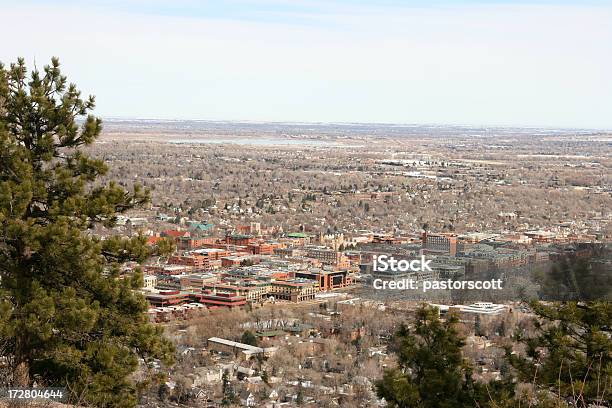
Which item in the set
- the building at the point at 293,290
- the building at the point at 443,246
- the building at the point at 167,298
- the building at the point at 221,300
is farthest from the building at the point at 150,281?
the building at the point at 443,246

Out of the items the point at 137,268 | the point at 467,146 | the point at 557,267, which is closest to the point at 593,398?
the point at 557,267

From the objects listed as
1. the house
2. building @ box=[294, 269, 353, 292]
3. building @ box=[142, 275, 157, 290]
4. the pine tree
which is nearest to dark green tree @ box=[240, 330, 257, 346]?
the house

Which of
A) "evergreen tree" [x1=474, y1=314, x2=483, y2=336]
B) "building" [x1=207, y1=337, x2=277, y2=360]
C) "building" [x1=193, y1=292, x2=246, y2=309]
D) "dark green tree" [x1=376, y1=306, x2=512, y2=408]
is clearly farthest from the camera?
"building" [x1=193, y1=292, x2=246, y2=309]

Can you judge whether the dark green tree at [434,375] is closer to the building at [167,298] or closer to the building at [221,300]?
the building at [167,298]

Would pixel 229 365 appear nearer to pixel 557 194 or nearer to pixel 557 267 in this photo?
pixel 557 267

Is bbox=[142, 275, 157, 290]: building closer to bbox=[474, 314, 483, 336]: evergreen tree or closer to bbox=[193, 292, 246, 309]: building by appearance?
bbox=[193, 292, 246, 309]: building
